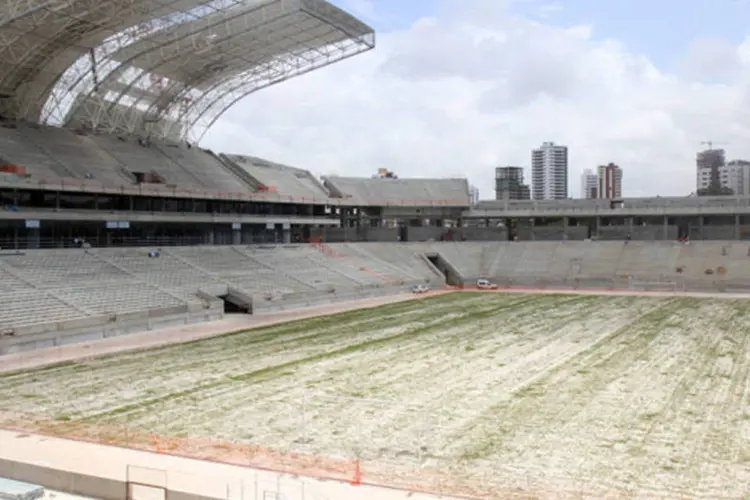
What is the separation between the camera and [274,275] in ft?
152

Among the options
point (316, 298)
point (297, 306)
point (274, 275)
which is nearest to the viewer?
point (297, 306)

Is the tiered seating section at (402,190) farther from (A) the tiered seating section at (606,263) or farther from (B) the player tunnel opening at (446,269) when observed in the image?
(B) the player tunnel opening at (446,269)

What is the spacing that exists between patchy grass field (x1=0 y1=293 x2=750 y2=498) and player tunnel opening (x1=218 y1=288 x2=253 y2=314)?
757 centimetres

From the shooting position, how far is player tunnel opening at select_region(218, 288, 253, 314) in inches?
1547

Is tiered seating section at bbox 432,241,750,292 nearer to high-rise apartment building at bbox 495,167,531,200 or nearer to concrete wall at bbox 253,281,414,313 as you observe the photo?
concrete wall at bbox 253,281,414,313

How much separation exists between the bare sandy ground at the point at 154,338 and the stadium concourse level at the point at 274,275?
Result: 0.99 meters

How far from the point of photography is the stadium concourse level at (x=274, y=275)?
30438mm

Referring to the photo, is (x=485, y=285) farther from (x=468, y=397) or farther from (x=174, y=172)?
(x=468, y=397)

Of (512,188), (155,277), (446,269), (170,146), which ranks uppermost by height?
(512,188)

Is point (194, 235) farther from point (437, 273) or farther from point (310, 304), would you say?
point (437, 273)

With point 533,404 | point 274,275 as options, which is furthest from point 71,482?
point 274,275

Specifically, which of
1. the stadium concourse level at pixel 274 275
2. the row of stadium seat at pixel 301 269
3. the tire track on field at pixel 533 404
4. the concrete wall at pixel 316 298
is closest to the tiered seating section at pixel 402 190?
the stadium concourse level at pixel 274 275

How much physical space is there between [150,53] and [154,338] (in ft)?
77.2

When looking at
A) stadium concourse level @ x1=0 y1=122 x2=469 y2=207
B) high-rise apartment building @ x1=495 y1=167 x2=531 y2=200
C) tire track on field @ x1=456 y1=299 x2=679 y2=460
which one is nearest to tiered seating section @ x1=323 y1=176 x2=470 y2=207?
stadium concourse level @ x1=0 y1=122 x2=469 y2=207
